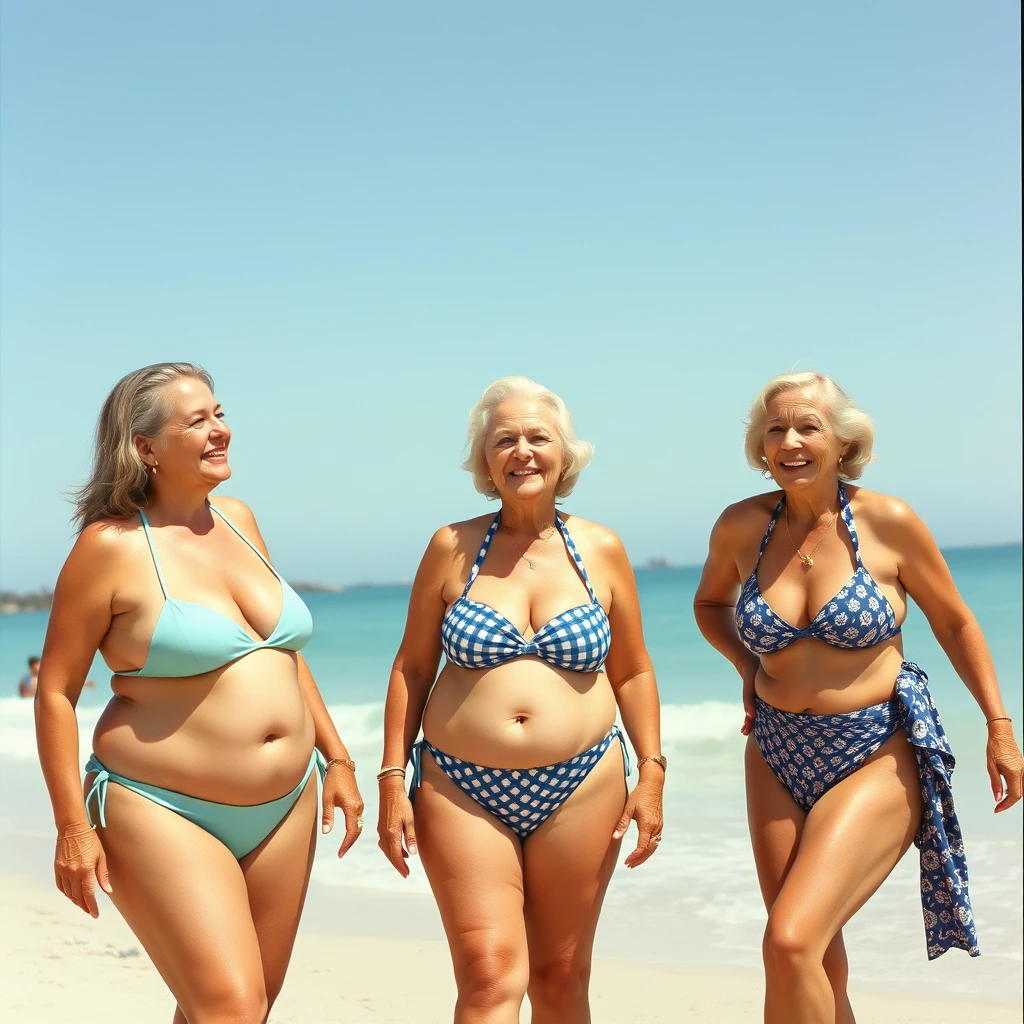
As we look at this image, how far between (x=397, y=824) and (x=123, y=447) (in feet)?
4.67

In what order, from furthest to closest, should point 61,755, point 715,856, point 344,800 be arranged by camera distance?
point 715,856 < point 344,800 < point 61,755

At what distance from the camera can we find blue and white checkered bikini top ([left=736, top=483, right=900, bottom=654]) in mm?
3918

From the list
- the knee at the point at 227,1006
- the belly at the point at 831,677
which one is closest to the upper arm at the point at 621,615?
the belly at the point at 831,677

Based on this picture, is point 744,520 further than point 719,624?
No

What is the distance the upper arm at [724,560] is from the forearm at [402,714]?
107cm

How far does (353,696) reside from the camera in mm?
24875

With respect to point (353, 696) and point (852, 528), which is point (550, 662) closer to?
point (852, 528)

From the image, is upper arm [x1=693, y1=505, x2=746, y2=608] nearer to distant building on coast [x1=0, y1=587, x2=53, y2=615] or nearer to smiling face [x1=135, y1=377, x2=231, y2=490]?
smiling face [x1=135, y1=377, x2=231, y2=490]

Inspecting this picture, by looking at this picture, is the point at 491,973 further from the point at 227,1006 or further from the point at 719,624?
the point at 719,624

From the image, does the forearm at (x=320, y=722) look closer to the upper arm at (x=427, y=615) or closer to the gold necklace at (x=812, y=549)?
the upper arm at (x=427, y=615)

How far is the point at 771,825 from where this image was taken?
4035 millimetres

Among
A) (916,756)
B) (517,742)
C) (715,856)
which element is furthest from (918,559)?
(715,856)

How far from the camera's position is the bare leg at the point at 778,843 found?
13.0 ft

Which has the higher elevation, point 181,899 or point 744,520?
point 744,520
